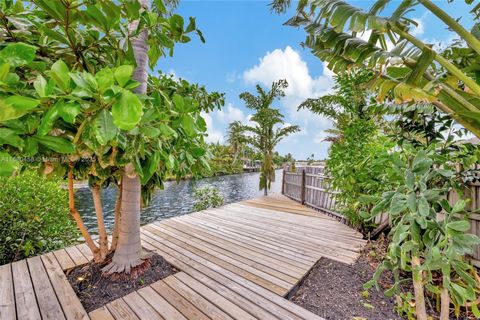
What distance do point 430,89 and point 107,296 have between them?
3.01 metres

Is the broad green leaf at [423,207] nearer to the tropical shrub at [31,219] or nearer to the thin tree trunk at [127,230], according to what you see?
the thin tree trunk at [127,230]

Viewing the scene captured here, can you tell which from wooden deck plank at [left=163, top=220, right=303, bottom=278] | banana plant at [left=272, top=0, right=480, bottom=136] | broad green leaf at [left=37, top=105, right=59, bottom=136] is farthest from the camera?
wooden deck plank at [left=163, top=220, right=303, bottom=278]

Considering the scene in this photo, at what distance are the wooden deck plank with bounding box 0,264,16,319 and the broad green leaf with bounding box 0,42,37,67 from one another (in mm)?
2133

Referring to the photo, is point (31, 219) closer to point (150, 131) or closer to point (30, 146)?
point (30, 146)

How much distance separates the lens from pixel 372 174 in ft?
9.75

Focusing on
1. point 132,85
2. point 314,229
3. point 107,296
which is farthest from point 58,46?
point 314,229

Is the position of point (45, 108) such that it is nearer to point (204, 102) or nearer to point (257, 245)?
point (204, 102)

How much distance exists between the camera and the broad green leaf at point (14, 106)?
54 centimetres

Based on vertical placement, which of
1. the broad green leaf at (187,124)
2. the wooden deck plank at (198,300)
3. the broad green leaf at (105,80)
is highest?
the broad green leaf at (105,80)

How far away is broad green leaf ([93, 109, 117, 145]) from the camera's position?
0.66m

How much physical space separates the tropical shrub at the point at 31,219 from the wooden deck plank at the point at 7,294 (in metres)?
0.47

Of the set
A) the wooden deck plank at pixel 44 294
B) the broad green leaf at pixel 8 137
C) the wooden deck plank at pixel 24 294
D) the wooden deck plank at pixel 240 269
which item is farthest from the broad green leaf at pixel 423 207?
the wooden deck plank at pixel 24 294

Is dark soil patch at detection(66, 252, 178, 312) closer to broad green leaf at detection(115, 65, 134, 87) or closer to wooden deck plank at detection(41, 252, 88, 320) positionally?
wooden deck plank at detection(41, 252, 88, 320)

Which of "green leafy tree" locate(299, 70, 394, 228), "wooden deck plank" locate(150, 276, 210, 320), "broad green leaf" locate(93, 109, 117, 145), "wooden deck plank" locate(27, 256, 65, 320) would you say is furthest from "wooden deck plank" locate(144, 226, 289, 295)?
"broad green leaf" locate(93, 109, 117, 145)
